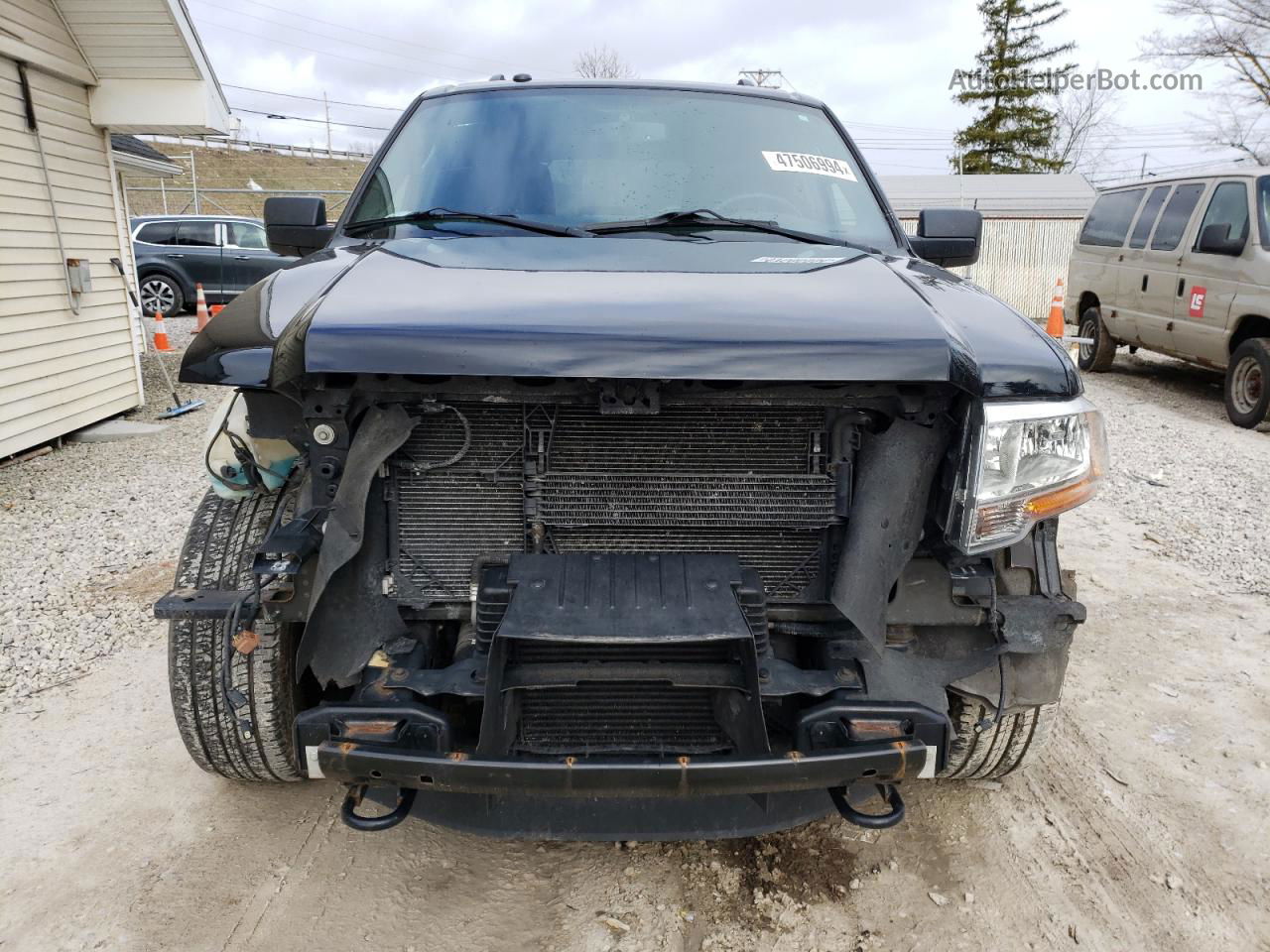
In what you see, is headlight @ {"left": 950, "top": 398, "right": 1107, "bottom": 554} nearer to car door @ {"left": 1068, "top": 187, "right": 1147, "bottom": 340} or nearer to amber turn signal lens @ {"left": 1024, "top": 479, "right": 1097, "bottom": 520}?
amber turn signal lens @ {"left": 1024, "top": 479, "right": 1097, "bottom": 520}

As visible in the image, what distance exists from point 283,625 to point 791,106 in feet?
8.81

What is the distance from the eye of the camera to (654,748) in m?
1.94

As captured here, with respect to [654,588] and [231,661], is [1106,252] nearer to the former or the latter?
[654,588]

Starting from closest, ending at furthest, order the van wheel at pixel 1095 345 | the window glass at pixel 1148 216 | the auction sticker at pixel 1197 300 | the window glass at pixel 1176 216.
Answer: the auction sticker at pixel 1197 300, the window glass at pixel 1176 216, the window glass at pixel 1148 216, the van wheel at pixel 1095 345

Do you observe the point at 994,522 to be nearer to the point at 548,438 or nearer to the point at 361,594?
the point at 548,438

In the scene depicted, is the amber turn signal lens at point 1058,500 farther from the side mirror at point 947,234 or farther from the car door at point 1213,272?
the car door at point 1213,272

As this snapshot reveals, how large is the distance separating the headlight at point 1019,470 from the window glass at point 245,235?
50.8 feet

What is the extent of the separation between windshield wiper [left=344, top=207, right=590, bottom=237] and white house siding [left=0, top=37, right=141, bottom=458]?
4957 mm

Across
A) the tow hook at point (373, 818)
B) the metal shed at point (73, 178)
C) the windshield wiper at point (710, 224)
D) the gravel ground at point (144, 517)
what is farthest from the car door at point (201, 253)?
the tow hook at point (373, 818)

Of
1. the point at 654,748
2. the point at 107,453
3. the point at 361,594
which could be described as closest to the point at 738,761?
the point at 654,748

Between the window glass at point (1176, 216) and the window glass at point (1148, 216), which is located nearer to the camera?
the window glass at point (1176, 216)

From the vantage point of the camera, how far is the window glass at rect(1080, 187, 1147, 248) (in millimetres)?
9398

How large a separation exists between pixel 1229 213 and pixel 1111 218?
1.98m

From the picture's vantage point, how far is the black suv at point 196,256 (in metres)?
15.0
